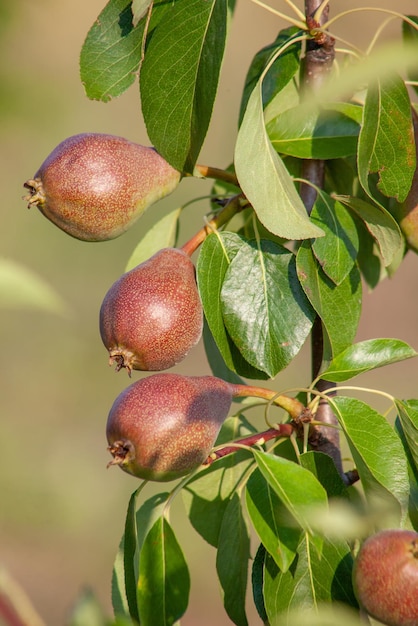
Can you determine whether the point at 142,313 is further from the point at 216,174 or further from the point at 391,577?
the point at 391,577

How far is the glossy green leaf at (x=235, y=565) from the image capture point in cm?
104

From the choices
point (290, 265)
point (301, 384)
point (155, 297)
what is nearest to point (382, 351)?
point (290, 265)

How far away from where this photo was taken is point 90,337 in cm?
411

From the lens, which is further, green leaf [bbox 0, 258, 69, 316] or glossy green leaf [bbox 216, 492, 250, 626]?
glossy green leaf [bbox 216, 492, 250, 626]

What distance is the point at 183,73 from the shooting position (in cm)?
102

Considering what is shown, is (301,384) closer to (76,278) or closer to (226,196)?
(76,278)

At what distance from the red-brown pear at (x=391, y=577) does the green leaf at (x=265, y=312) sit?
27 cm

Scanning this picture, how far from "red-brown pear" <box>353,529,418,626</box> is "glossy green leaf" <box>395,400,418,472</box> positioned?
18 centimetres

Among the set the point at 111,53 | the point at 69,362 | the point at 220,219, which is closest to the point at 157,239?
the point at 220,219

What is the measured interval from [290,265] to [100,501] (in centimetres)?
283

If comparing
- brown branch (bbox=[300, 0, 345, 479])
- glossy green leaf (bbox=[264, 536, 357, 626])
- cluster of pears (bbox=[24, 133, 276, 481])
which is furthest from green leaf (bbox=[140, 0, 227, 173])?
glossy green leaf (bbox=[264, 536, 357, 626])

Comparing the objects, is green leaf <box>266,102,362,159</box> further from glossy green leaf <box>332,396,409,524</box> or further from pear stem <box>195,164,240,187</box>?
glossy green leaf <box>332,396,409,524</box>

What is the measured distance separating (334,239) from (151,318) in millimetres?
261

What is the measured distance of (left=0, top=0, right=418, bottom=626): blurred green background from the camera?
3596 mm
